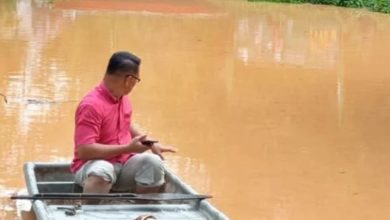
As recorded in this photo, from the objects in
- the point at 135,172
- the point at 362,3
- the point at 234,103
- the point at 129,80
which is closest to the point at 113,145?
the point at 135,172

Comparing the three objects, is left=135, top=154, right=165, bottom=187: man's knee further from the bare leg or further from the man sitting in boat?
the bare leg

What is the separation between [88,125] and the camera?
16.1 ft

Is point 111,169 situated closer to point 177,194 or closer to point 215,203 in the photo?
point 177,194

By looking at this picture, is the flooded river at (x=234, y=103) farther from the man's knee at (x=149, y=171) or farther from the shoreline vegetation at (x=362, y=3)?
the shoreline vegetation at (x=362, y=3)

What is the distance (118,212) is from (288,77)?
7.91 meters

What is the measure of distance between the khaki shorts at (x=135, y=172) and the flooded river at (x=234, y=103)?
3.17 ft

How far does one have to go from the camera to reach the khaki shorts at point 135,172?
4.99 metres

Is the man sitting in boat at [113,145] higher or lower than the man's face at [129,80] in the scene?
lower

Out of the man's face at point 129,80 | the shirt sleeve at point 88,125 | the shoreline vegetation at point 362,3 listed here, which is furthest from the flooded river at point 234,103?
the shoreline vegetation at point 362,3

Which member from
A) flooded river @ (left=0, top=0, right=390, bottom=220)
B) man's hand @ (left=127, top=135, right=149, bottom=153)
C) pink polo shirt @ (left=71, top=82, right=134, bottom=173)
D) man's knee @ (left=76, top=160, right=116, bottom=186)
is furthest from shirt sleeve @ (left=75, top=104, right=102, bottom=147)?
flooded river @ (left=0, top=0, right=390, bottom=220)

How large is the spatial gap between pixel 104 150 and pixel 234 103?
5.52 m

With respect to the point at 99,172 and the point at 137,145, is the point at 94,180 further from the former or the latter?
the point at 137,145

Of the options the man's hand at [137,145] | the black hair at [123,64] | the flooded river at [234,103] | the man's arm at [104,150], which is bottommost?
the flooded river at [234,103]

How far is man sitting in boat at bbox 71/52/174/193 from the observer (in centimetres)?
488
